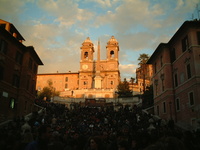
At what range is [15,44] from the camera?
31172mm

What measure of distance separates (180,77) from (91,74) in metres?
67.6

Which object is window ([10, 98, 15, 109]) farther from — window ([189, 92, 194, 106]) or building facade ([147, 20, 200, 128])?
window ([189, 92, 194, 106])

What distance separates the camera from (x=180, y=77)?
27.7 m

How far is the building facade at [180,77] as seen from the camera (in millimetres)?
23688

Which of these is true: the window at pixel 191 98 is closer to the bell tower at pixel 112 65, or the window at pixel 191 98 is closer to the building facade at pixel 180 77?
the building facade at pixel 180 77

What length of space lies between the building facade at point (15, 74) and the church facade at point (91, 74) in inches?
1827

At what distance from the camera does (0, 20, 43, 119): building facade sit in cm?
2770

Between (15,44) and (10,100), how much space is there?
7958mm

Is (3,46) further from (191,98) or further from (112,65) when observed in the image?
(112,65)

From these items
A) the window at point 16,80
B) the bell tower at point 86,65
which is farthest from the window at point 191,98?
the bell tower at point 86,65

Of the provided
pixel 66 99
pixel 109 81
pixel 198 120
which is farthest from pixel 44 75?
pixel 198 120

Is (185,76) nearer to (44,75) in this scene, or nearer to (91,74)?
(91,74)

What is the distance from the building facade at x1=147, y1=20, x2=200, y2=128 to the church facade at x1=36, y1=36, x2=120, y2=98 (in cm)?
5345

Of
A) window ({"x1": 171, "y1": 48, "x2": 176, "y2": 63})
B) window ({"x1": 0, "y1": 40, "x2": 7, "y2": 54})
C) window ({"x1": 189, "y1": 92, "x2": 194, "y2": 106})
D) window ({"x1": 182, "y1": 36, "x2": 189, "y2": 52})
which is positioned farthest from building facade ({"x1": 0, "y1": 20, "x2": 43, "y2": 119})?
window ({"x1": 189, "y1": 92, "x2": 194, "y2": 106})
